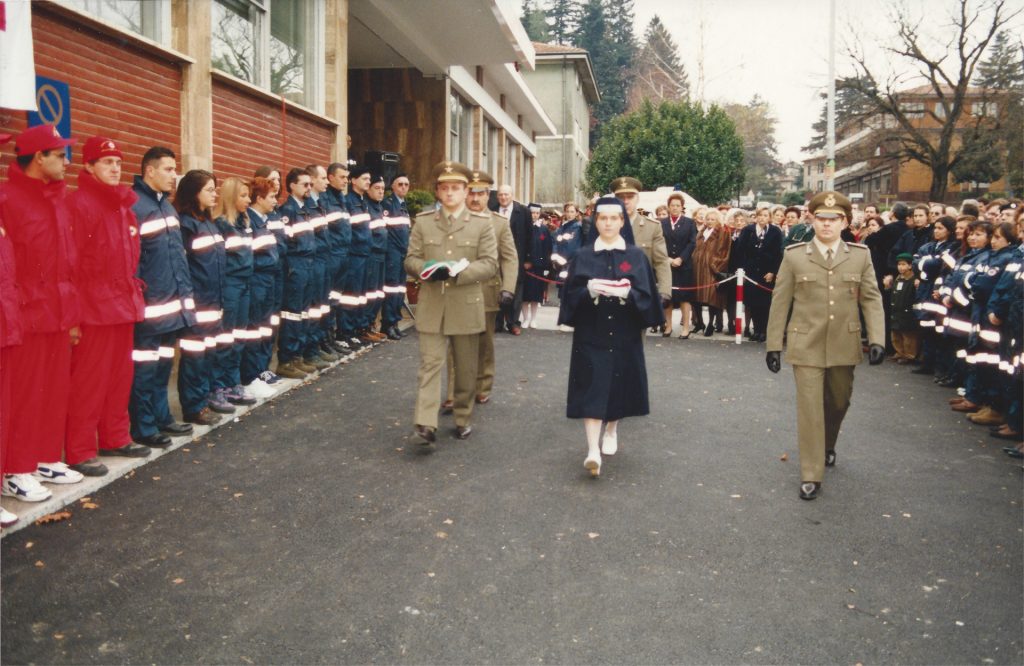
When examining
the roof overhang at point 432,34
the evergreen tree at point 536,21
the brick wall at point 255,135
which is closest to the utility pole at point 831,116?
the roof overhang at point 432,34

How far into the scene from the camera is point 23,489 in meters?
5.41

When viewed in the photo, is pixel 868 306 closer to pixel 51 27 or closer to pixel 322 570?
pixel 322 570

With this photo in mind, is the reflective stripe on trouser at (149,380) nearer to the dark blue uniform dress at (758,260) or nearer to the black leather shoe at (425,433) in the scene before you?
the black leather shoe at (425,433)

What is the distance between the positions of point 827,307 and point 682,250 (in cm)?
844

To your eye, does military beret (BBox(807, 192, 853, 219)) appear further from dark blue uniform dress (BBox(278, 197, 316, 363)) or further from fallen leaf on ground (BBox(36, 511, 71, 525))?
dark blue uniform dress (BBox(278, 197, 316, 363))

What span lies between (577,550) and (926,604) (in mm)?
1792

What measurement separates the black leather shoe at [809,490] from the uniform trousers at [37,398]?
16.1 ft

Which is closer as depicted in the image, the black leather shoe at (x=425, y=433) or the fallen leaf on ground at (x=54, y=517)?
the fallen leaf on ground at (x=54, y=517)

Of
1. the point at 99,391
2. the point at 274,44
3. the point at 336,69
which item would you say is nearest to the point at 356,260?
the point at 274,44

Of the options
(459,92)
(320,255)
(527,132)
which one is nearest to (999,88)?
(527,132)

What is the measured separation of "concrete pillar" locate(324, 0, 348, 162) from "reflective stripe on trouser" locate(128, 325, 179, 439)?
7.30 meters

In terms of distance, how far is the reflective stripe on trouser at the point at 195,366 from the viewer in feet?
24.2

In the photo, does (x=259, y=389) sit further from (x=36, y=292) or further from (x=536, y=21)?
(x=536, y=21)

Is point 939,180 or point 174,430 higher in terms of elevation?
point 939,180
